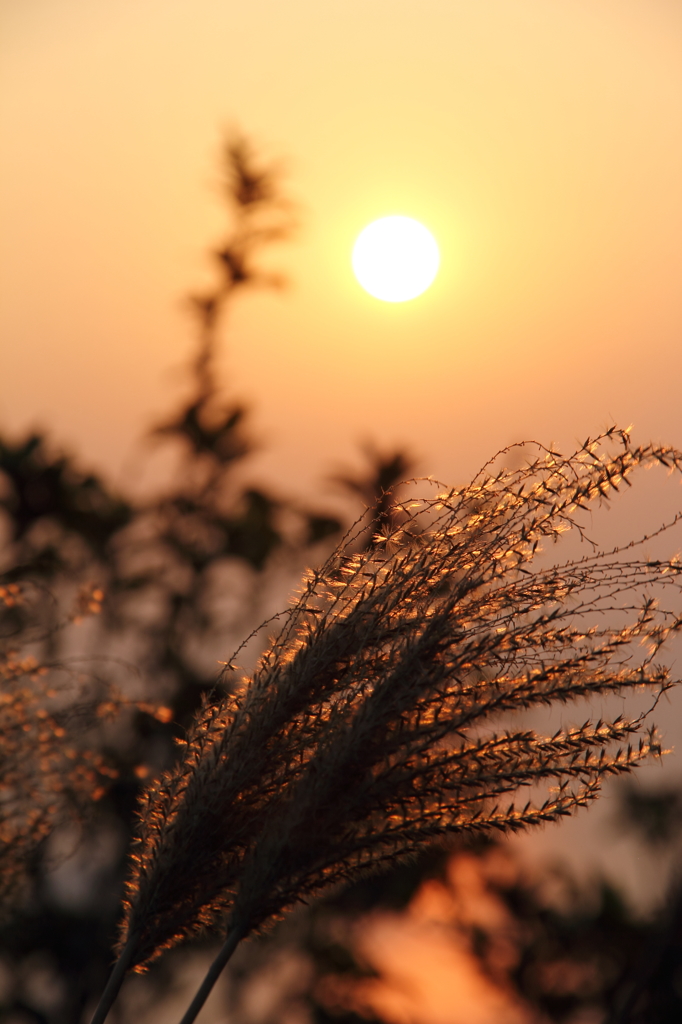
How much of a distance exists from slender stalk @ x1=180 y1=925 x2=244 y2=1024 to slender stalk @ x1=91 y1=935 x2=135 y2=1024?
0.55 ft

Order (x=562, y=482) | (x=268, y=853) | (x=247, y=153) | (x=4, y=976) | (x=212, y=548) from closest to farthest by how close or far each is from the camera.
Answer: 1. (x=268, y=853)
2. (x=562, y=482)
3. (x=4, y=976)
4. (x=247, y=153)
5. (x=212, y=548)

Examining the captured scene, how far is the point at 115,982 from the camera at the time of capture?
1.90 metres

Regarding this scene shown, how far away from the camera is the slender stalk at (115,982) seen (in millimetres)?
1894

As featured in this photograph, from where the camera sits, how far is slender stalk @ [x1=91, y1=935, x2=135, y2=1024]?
1.89m

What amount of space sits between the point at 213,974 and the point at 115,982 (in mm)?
235

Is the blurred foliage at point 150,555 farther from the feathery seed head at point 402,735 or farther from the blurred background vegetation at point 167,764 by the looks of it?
the feathery seed head at point 402,735

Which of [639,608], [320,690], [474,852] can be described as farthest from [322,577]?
[474,852]

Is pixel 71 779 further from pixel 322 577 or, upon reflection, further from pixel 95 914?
pixel 95 914

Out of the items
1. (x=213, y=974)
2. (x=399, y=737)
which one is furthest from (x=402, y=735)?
(x=213, y=974)

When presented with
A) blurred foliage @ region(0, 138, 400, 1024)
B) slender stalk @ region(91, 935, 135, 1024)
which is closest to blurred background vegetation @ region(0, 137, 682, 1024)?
blurred foliage @ region(0, 138, 400, 1024)

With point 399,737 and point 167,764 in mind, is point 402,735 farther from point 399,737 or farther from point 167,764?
point 167,764

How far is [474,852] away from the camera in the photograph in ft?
42.7

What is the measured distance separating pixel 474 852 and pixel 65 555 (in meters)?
7.70

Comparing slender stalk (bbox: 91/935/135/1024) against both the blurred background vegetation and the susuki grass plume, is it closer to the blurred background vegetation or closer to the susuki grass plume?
the susuki grass plume
